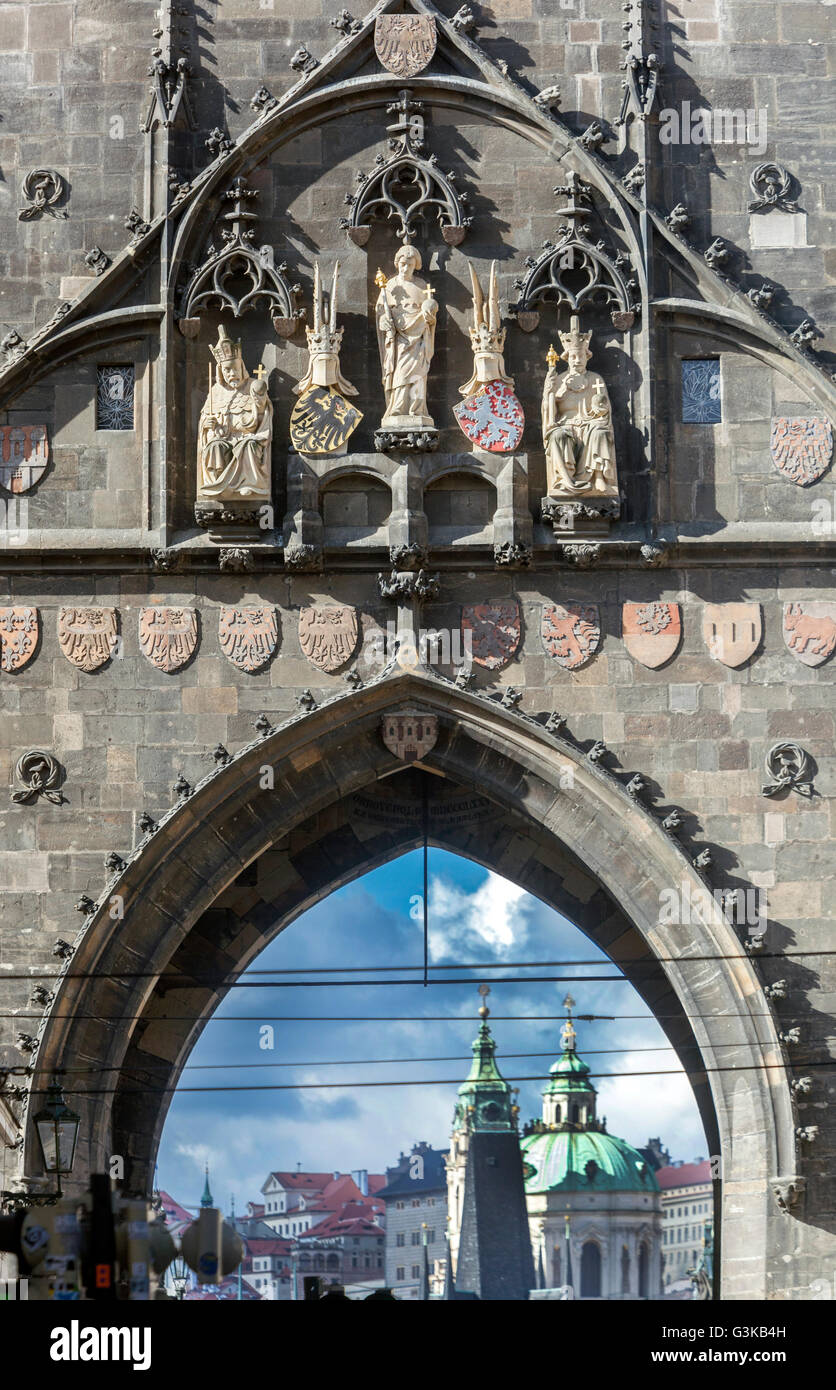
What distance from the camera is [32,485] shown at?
70.2 ft

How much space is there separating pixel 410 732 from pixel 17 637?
3.22m

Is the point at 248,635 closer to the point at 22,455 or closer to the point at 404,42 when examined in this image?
the point at 22,455

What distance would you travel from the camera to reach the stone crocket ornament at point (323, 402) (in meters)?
21.3

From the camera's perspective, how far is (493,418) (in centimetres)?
2133

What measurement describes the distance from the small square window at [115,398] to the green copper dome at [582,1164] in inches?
265

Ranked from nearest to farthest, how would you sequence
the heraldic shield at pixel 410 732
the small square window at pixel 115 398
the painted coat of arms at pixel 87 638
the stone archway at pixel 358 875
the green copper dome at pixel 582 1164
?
the stone archway at pixel 358 875
the heraldic shield at pixel 410 732
the painted coat of arms at pixel 87 638
the small square window at pixel 115 398
the green copper dome at pixel 582 1164

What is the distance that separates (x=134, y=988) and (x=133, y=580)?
326 centimetres

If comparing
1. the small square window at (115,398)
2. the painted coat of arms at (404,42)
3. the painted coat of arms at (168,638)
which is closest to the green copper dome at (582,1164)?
the painted coat of arms at (168,638)

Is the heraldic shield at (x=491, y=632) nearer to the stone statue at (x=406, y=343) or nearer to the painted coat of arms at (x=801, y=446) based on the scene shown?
the stone statue at (x=406, y=343)

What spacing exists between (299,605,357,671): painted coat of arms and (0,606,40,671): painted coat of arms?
7.01 ft

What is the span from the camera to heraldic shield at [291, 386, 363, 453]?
21.3 m
